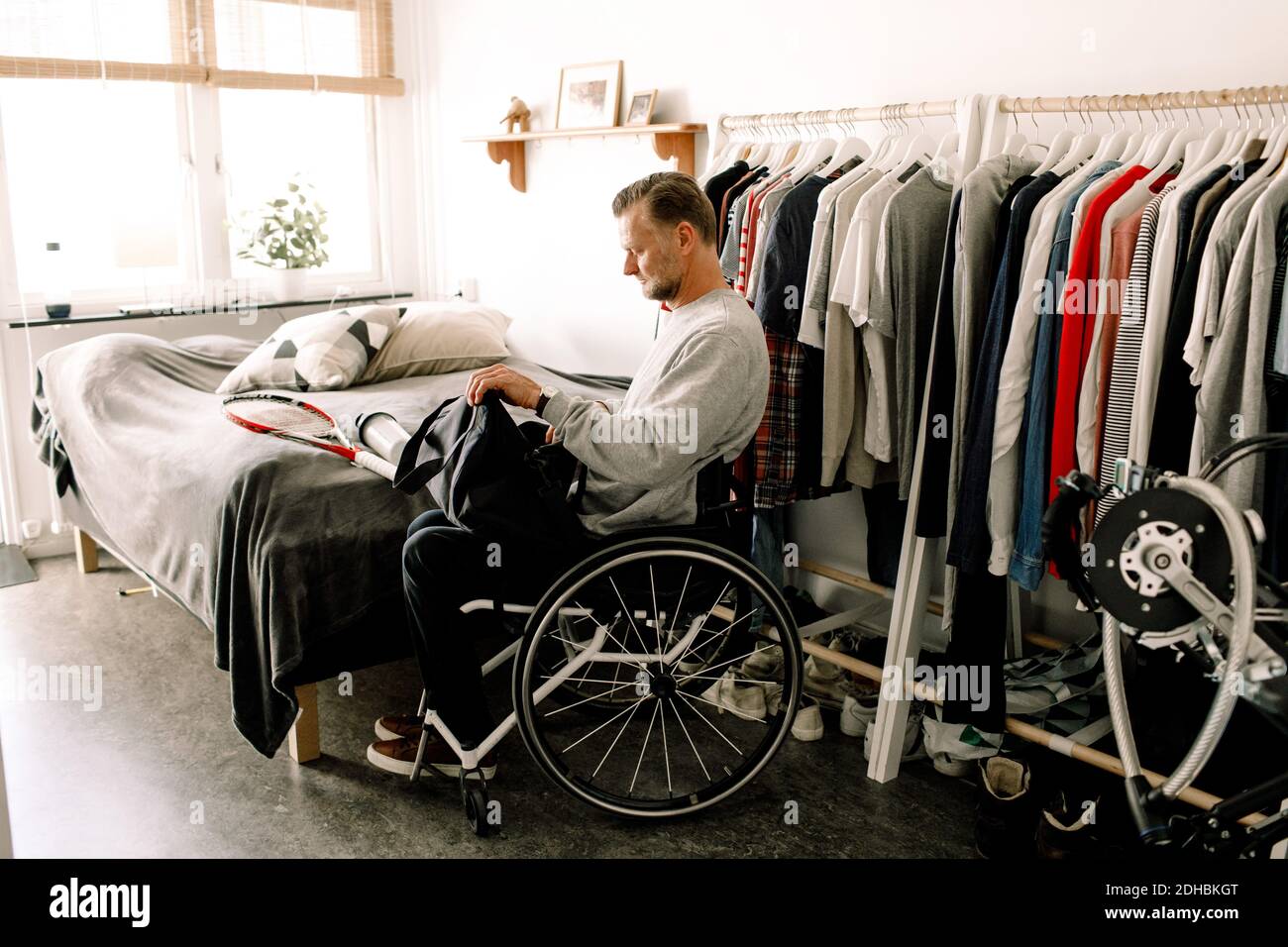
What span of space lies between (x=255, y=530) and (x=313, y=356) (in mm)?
1083

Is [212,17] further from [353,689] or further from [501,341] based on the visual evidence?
[353,689]

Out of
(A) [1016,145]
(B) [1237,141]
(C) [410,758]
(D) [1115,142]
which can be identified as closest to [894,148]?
(A) [1016,145]

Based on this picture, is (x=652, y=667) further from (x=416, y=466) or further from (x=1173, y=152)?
(x=1173, y=152)

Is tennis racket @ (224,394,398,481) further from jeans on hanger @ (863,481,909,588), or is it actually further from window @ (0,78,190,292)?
window @ (0,78,190,292)

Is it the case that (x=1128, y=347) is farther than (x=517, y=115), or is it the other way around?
(x=517, y=115)

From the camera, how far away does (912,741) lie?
8.67 ft

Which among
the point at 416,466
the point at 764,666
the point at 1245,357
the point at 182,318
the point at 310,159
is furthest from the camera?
the point at 310,159

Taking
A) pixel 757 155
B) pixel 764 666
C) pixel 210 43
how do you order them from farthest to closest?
pixel 210 43, pixel 764 666, pixel 757 155

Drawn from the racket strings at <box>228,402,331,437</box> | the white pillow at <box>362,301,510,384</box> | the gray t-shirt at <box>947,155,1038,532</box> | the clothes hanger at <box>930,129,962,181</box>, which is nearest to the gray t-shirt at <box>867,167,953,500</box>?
the clothes hanger at <box>930,129,962,181</box>

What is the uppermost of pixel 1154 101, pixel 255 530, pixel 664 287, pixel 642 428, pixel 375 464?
pixel 1154 101

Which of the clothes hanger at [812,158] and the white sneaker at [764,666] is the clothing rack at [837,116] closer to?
the clothes hanger at [812,158]

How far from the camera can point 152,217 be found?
404cm

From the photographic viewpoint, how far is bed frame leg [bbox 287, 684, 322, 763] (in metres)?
2.53
